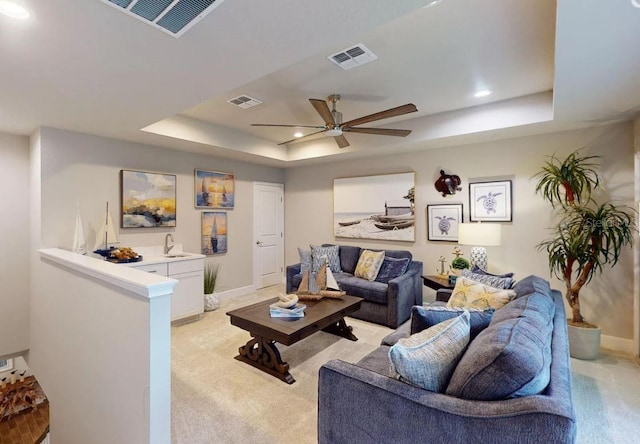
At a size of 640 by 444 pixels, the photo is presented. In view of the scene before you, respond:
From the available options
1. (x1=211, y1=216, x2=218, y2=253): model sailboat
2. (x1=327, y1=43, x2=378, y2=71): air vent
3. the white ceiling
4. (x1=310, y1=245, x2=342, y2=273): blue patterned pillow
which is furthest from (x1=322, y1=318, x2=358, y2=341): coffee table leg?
(x1=327, y1=43, x2=378, y2=71): air vent

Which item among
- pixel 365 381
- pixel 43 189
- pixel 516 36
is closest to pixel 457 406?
pixel 365 381

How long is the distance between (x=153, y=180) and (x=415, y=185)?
12.5 feet

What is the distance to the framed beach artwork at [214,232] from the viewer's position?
4844mm

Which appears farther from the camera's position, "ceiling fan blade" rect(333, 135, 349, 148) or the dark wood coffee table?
"ceiling fan blade" rect(333, 135, 349, 148)

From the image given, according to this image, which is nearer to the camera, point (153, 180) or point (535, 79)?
point (535, 79)

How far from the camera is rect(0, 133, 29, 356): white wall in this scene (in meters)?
3.48

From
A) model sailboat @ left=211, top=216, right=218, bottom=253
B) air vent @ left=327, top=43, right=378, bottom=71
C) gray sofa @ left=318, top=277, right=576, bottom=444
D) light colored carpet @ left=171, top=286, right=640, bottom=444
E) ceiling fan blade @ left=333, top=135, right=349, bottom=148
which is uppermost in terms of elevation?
air vent @ left=327, top=43, right=378, bottom=71

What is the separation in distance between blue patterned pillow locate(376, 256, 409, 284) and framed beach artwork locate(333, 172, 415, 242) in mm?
537

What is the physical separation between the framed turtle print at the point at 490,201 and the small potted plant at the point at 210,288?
3880 mm

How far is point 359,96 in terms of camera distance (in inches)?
130

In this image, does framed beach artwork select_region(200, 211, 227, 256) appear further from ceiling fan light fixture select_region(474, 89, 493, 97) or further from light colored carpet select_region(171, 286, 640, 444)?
ceiling fan light fixture select_region(474, 89, 493, 97)

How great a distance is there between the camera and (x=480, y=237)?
3.46m

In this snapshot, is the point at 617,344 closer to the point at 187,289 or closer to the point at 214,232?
the point at 187,289

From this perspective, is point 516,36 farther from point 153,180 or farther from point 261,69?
point 153,180
